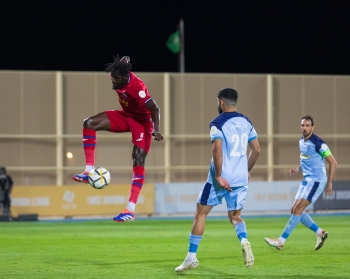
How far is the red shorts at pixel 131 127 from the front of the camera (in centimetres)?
1198

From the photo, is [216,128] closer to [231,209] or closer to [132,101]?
[231,209]

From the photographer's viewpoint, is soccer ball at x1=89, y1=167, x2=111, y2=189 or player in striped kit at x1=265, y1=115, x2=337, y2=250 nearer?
soccer ball at x1=89, y1=167, x2=111, y2=189

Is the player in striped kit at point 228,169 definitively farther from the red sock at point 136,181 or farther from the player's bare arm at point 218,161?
the red sock at point 136,181

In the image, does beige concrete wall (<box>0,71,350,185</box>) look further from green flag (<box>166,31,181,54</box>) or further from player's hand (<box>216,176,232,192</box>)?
player's hand (<box>216,176,232,192</box>)

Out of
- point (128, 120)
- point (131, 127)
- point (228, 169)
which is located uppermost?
point (128, 120)

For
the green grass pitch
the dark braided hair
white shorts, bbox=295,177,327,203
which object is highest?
the dark braided hair

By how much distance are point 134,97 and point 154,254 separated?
333 cm

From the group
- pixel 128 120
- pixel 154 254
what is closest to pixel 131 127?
pixel 128 120

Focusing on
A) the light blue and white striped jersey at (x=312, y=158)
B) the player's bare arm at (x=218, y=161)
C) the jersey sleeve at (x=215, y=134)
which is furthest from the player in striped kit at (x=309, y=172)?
the jersey sleeve at (x=215, y=134)

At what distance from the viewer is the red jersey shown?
462 inches

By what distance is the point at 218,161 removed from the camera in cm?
1004

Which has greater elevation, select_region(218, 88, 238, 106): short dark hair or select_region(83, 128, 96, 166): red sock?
select_region(218, 88, 238, 106): short dark hair

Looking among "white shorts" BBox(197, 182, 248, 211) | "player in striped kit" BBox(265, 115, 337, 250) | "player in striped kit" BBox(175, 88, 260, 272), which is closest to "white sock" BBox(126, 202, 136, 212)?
"player in striped kit" BBox(175, 88, 260, 272)

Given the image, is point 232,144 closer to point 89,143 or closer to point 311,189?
point 89,143
